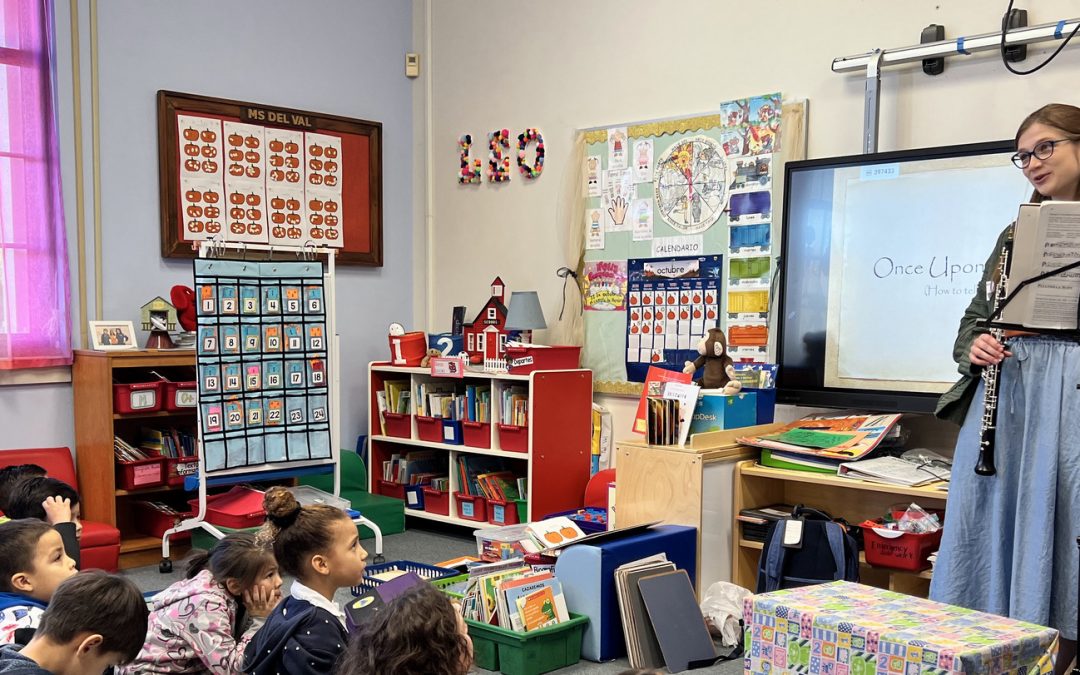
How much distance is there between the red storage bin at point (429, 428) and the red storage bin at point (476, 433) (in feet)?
0.50

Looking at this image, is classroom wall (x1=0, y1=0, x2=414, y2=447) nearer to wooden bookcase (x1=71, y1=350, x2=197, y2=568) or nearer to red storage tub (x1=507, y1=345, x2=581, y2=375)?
wooden bookcase (x1=71, y1=350, x2=197, y2=568)

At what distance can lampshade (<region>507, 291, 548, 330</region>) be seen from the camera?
16.4 ft

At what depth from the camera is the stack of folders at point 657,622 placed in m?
3.22

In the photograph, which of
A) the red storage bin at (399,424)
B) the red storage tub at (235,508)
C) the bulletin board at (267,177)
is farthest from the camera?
the red storage bin at (399,424)

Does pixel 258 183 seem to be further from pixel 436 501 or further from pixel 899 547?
pixel 899 547

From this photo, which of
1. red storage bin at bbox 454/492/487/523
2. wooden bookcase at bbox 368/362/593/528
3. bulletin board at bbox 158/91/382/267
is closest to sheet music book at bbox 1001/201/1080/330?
wooden bookcase at bbox 368/362/593/528

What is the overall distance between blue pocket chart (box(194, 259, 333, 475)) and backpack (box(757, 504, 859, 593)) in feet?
7.35

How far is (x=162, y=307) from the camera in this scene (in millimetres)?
4688

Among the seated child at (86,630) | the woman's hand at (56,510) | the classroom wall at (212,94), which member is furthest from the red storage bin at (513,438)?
the seated child at (86,630)

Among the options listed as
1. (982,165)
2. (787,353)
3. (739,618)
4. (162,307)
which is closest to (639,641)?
(739,618)

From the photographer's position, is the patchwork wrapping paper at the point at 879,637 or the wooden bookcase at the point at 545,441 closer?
the patchwork wrapping paper at the point at 879,637

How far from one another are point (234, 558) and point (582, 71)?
3.43 metres

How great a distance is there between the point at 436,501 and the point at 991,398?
3286 millimetres

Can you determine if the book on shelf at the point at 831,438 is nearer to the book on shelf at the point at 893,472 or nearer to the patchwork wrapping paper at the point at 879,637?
the book on shelf at the point at 893,472
